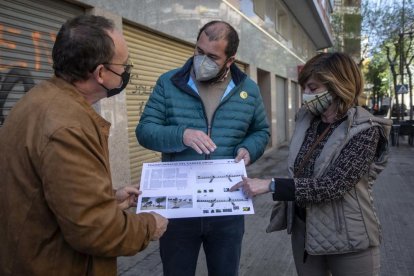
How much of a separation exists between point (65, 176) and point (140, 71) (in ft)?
18.7

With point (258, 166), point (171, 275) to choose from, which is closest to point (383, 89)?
point (258, 166)

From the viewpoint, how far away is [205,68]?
2.55 meters

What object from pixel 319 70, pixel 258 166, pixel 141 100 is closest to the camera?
pixel 319 70

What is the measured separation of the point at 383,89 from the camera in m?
64.9

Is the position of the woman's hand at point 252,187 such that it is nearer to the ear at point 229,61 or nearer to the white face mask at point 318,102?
the white face mask at point 318,102

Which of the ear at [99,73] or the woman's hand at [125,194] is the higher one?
the ear at [99,73]

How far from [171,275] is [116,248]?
1.14 m

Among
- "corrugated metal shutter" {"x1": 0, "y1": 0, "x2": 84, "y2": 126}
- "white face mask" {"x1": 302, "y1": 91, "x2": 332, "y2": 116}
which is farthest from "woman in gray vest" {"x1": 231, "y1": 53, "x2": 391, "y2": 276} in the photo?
"corrugated metal shutter" {"x1": 0, "y1": 0, "x2": 84, "y2": 126}

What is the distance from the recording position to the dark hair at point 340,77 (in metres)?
2.29

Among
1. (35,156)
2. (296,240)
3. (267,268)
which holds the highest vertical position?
(35,156)

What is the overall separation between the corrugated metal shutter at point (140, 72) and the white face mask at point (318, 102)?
451 cm

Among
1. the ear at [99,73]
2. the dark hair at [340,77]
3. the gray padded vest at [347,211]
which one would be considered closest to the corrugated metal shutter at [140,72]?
the dark hair at [340,77]

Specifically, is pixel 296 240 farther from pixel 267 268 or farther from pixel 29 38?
pixel 29 38

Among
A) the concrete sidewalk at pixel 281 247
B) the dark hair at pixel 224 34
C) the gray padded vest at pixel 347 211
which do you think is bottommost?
the concrete sidewalk at pixel 281 247
